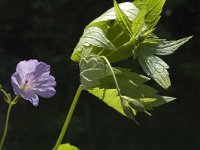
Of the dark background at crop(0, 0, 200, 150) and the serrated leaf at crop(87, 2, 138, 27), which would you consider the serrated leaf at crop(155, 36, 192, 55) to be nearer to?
the serrated leaf at crop(87, 2, 138, 27)

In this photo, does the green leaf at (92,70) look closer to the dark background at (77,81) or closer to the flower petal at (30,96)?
the flower petal at (30,96)

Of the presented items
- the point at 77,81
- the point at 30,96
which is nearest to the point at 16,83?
the point at 30,96

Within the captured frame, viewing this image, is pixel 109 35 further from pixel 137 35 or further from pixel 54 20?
pixel 54 20

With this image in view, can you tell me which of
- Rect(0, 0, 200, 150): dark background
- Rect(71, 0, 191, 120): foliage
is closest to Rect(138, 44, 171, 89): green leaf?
Rect(71, 0, 191, 120): foliage

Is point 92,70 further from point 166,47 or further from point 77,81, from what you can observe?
point 77,81

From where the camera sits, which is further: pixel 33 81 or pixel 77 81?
pixel 77 81
